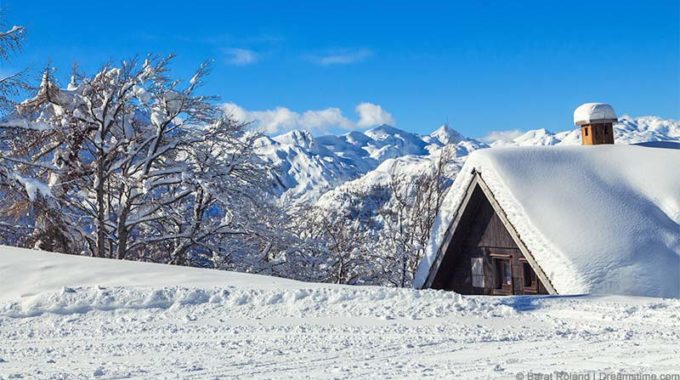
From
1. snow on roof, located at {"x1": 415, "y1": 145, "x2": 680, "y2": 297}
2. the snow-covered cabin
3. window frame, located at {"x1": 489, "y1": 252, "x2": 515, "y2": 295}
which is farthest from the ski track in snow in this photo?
window frame, located at {"x1": 489, "y1": 252, "x2": 515, "y2": 295}

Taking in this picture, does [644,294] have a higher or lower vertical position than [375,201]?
lower

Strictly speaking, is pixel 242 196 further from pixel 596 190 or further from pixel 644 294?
pixel 644 294

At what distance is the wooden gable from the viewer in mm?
16531

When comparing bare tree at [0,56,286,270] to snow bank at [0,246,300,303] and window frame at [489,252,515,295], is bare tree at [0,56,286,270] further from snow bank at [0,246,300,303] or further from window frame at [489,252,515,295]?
window frame at [489,252,515,295]

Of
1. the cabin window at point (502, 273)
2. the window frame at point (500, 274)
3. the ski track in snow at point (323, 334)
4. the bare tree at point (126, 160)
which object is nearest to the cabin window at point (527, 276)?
the window frame at point (500, 274)

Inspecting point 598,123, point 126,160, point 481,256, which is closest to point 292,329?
point 481,256

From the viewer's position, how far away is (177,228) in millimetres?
22422

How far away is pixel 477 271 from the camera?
1748 cm

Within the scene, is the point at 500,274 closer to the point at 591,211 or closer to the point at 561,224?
the point at 561,224

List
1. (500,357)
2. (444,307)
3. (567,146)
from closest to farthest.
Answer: (500,357), (444,307), (567,146)

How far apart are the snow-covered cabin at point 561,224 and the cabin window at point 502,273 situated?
0.08ft

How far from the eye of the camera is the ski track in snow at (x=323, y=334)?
22.1 feet

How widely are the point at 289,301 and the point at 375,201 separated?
110 feet

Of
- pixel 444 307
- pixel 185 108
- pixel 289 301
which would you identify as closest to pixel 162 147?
pixel 185 108
